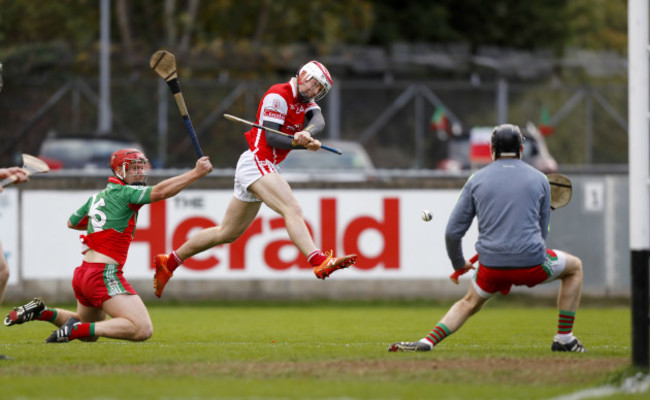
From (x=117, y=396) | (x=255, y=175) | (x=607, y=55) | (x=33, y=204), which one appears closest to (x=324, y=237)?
(x=33, y=204)

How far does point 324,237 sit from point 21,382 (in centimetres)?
914

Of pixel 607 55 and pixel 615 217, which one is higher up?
pixel 607 55

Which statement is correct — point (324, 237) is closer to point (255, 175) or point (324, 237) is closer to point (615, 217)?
point (615, 217)

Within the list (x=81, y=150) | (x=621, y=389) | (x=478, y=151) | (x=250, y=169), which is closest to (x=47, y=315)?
(x=250, y=169)

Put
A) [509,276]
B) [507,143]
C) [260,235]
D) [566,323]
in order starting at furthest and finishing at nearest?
[260,235], [566,323], [507,143], [509,276]

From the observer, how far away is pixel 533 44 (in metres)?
45.0

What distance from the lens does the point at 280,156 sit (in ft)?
35.4

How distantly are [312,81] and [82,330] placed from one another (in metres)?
2.99

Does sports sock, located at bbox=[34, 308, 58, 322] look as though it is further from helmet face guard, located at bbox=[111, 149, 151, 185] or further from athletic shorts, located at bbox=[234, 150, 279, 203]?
athletic shorts, located at bbox=[234, 150, 279, 203]

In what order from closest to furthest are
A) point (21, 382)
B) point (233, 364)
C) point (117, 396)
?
1. point (117, 396)
2. point (21, 382)
3. point (233, 364)

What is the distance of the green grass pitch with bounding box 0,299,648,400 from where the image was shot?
7.16 m

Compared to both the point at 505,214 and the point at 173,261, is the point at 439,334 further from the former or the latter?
the point at 173,261

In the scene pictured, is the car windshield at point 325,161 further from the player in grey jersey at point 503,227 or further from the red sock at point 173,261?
the player in grey jersey at point 503,227

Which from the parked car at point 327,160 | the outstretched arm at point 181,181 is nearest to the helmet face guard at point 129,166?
the outstretched arm at point 181,181
